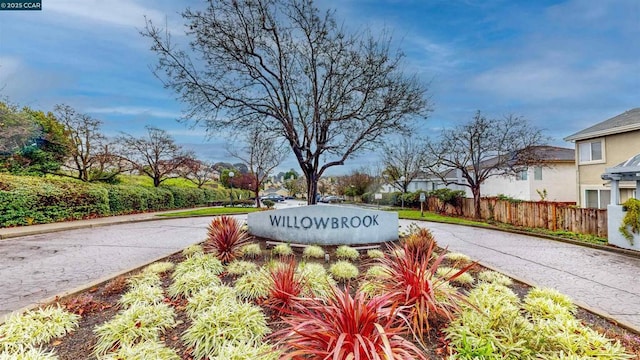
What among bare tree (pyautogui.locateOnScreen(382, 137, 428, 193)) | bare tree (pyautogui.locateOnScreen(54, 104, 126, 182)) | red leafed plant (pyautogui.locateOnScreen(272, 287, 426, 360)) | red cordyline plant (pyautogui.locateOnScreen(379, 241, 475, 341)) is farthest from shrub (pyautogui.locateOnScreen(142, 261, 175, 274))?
bare tree (pyautogui.locateOnScreen(382, 137, 428, 193))

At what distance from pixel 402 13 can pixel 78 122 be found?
68.0ft

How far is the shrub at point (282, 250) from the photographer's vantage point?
6422mm

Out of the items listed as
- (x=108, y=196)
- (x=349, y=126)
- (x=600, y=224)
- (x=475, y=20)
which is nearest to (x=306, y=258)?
(x=349, y=126)

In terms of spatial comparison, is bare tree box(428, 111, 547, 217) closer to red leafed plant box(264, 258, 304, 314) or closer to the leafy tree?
red leafed plant box(264, 258, 304, 314)

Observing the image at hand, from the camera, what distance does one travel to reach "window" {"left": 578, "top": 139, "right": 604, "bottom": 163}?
52.8 feet

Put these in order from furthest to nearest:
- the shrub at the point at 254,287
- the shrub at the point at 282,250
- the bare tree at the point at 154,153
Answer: the bare tree at the point at 154,153 → the shrub at the point at 282,250 → the shrub at the point at 254,287

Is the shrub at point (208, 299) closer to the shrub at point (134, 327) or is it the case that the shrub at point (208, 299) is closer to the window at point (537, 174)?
the shrub at point (134, 327)

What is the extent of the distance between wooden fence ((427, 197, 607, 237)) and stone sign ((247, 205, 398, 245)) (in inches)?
336

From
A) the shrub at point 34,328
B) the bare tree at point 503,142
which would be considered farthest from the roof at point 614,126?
the shrub at point 34,328

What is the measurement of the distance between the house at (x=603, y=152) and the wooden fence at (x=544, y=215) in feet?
8.53

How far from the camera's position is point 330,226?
763 centimetres

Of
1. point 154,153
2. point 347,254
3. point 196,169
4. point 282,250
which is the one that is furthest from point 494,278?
point 196,169

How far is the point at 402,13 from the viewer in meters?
9.63

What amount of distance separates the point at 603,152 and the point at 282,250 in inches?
730
